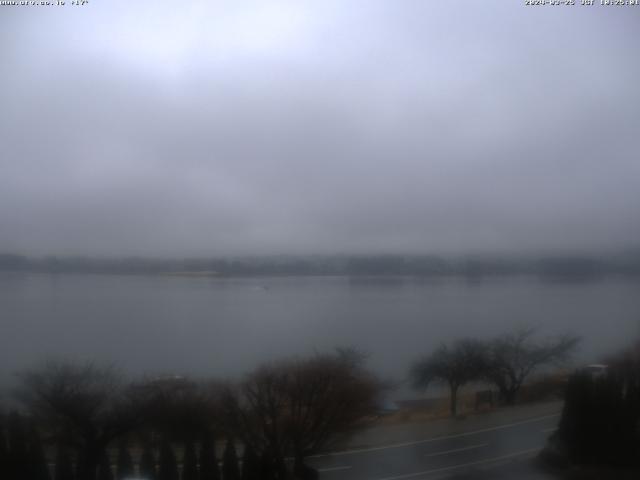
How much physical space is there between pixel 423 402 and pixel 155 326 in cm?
102

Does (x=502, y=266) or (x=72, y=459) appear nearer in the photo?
(x=72, y=459)

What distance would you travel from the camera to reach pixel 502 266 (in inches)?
86.5

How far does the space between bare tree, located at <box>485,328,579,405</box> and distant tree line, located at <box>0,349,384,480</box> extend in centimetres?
68

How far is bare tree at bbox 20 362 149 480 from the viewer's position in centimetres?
202

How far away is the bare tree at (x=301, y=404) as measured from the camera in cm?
205

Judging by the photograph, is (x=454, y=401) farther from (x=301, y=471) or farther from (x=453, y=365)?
(x=301, y=471)

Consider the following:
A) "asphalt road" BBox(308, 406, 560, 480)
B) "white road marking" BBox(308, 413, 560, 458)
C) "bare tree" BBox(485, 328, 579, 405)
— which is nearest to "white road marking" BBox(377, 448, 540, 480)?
"asphalt road" BBox(308, 406, 560, 480)

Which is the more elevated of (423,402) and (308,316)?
(308,316)

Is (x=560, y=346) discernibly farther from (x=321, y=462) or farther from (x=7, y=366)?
(x=7, y=366)

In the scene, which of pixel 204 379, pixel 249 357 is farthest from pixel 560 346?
pixel 204 379

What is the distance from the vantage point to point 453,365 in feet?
7.13

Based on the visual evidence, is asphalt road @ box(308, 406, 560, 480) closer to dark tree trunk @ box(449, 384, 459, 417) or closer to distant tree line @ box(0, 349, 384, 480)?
dark tree trunk @ box(449, 384, 459, 417)

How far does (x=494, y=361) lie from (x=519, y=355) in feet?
0.33

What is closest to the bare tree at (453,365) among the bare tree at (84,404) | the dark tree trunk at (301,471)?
the dark tree trunk at (301,471)
